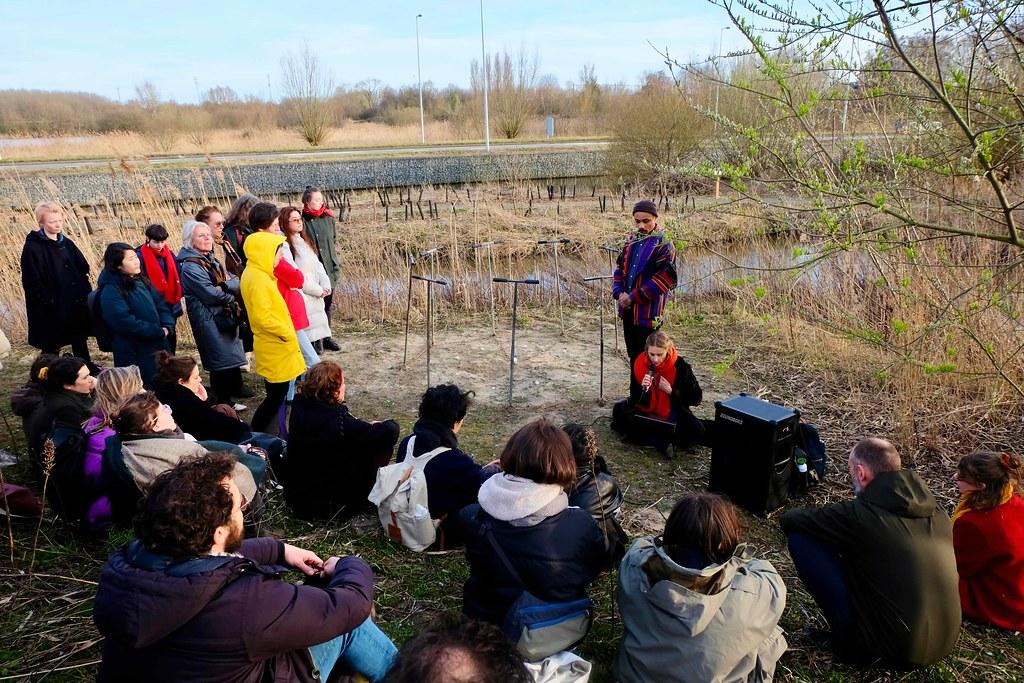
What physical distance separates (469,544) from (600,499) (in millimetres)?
680

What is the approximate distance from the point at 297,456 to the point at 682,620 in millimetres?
2101

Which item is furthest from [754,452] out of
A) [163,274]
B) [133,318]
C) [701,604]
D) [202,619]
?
[163,274]

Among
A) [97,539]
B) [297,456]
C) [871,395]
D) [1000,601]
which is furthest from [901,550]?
[97,539]

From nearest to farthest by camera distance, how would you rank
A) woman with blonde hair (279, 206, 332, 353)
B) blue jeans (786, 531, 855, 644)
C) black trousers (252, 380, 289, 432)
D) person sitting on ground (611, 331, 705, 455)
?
Result: blue jeans (786, 531, 855, 644), person sitting on ground (611, 331, 705, 455), black trousers (252, 380, 289, 432), woman with blonde hair (279, 206, 332, 353)

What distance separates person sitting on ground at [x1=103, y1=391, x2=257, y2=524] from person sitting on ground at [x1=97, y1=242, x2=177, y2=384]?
181 centimetres

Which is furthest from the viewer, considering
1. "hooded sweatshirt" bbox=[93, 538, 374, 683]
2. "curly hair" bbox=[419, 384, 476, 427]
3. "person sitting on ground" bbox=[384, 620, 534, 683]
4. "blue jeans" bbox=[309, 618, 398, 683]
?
"curly hair" bbox=[419, 384, 476, 427]

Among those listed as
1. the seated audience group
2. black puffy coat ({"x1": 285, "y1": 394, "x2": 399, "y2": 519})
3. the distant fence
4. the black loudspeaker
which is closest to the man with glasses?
the seated audience group

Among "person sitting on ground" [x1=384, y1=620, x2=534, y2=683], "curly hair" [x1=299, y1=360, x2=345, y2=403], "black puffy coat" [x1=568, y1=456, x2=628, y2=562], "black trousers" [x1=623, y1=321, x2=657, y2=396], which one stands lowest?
"black puffy coat" [x1=568, y1=456, x2=628, y2=562]

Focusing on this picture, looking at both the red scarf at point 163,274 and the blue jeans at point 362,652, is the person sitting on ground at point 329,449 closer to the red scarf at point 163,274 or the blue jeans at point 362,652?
the blue jeans at point 362,652

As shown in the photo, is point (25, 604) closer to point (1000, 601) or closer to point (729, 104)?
point (1000, 601)

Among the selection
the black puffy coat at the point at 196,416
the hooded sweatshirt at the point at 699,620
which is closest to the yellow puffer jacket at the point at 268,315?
the black puffy coat at the point at 196,416

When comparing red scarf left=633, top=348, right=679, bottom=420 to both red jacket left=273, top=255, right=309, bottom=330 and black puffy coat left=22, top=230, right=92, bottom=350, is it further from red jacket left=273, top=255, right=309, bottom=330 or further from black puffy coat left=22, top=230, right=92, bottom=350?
black puffy coat left=22, top=230, right=92, bottom=350

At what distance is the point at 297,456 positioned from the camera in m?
3.49

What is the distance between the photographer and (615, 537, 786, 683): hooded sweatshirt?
219cm
